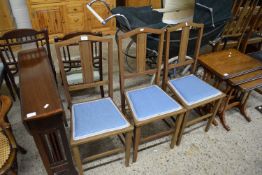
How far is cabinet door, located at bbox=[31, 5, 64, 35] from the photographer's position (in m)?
3.18

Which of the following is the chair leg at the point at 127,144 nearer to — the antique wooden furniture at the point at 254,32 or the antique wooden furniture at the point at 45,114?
the antique wooden furniture at the point at 45,114

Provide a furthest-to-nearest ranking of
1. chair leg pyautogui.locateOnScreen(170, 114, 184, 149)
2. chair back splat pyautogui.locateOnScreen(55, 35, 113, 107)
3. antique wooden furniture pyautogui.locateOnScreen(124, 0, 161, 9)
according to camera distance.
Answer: antique wooden furniture pyautogui.locateOnScreen(124, 0, 161, 9) → chair leg pyautogui.locateOnScreen(170, 114, 184, 149) → chair back splat pyautogui.locateOnScreen(55, 35, 113, 107)

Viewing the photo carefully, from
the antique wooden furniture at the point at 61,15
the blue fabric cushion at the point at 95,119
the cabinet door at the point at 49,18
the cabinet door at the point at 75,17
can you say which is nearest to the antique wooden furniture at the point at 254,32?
the blue fabric cushion at the point at 95,119

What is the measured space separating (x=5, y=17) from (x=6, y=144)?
2516mm

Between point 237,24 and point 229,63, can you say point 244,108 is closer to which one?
point 229,63

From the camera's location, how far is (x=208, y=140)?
1.89 metres

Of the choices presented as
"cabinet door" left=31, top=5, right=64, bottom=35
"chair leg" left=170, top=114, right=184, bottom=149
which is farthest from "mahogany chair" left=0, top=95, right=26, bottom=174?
"cabinet door" left=31, top=5, right=64, bottom=35

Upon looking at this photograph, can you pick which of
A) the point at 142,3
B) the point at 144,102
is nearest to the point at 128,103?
the point at 144,102

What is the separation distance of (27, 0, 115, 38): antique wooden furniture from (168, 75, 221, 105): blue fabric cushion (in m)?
2.24

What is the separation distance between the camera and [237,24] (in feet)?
7.64

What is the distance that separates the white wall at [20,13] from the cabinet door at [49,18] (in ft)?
1.05

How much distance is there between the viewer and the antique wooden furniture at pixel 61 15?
3160 millimetres

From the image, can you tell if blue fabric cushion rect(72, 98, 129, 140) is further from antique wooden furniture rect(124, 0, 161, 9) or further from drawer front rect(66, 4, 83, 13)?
antique wooden furniture rect(124, 0, 161, 9)

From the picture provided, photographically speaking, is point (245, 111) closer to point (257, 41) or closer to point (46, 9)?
point (257, 41)
